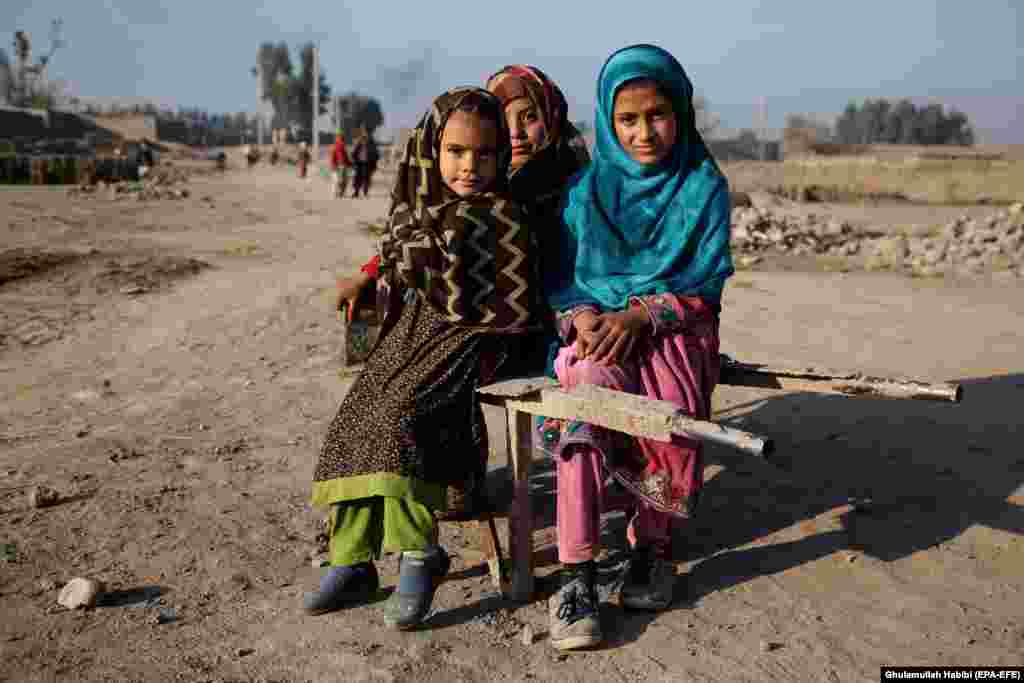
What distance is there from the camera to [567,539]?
2709 millimetres

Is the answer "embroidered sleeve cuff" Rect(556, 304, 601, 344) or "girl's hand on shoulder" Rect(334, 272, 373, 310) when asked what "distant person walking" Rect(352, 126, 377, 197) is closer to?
"girl's hand on shoulder" Rect(334, 272, 373, 310)

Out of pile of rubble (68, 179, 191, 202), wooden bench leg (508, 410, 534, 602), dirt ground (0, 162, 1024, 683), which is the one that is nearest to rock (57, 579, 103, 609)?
dirt ground (0, 162, 1024, 683)

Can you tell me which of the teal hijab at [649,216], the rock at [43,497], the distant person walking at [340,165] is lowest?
the rock at [43,497]

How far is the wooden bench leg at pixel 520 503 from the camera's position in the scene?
2.82m

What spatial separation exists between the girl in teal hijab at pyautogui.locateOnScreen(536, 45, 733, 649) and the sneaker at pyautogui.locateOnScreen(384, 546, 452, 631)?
0.37 m

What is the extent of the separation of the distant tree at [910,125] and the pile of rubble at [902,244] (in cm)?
5243

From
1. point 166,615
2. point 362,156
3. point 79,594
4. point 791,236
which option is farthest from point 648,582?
point 362,156

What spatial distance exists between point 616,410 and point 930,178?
22594 millimetres

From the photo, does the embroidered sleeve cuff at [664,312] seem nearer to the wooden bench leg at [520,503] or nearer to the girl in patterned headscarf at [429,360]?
the girl in patterned headscarf at [429,360]

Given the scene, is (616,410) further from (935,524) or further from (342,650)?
(935,524)

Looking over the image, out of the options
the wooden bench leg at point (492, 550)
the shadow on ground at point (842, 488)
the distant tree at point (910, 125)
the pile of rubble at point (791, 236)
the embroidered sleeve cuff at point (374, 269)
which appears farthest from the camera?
the distant tree at point (910, 125)

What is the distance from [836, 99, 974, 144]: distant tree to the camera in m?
61.3

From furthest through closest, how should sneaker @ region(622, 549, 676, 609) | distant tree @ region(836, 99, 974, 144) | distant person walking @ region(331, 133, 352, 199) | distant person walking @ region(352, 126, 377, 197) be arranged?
distant tree @ region(836, 99, 974, 144)
distant person walking @ region(331, 133, 352, 199)
distant person walking @ region(352, 126, 377, 197)
sneaker @ region(622, 549, 676, 609)

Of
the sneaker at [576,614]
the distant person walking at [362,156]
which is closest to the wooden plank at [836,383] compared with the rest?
the sneaker at [576,614]
